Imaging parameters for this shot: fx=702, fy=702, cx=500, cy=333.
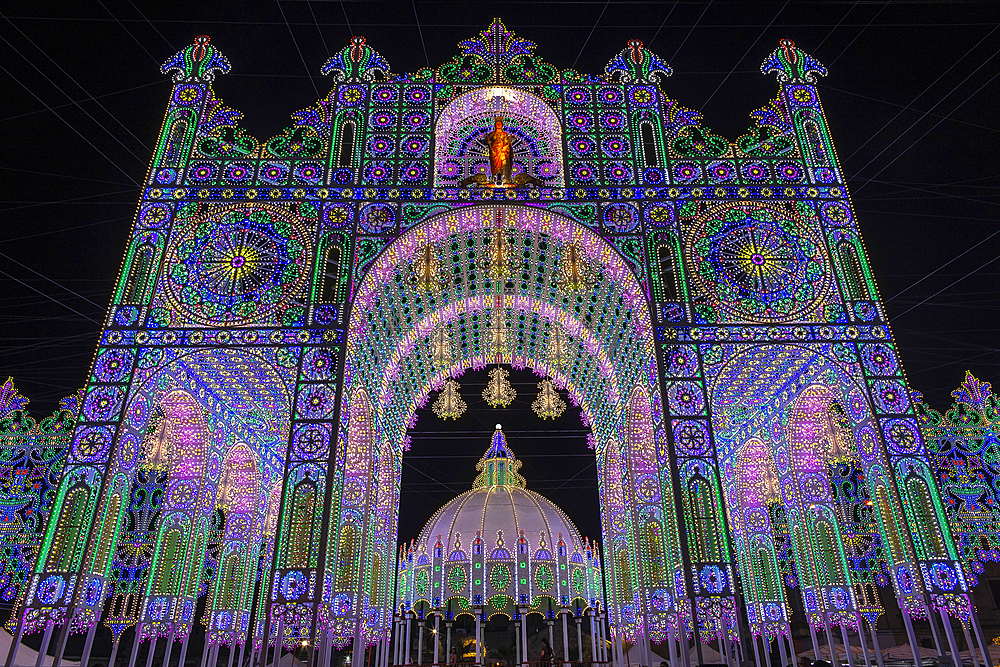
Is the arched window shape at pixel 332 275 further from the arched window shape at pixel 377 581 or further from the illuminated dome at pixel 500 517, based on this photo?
the illuminated dome at pixel 500 517

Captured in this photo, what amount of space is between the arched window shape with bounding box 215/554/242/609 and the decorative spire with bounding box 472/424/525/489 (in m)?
12.8

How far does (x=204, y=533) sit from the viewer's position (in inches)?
671

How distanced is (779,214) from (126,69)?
15.3 metres

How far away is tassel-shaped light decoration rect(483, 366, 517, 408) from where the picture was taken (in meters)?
22.9

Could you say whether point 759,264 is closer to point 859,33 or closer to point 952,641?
point 859,33

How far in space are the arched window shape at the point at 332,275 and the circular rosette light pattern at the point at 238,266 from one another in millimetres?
677

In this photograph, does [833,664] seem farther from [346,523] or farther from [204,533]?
Answer: [204,533]

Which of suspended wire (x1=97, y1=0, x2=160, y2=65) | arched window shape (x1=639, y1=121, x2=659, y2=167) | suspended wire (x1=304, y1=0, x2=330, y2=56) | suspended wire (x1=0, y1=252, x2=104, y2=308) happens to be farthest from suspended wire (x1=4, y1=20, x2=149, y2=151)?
arched window shape (x1=639, y1=121, x2=659, y2=167)

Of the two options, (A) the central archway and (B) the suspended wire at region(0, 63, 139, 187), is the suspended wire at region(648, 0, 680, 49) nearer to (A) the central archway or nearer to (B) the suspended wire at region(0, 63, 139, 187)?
(A) the central archway

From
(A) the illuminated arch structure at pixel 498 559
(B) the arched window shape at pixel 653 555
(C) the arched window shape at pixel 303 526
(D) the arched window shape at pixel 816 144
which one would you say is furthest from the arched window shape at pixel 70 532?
(A) the illuminated arch structure at pixel 498 559

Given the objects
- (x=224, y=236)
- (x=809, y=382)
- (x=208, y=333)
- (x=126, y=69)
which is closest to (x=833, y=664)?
(x=809, y=382)

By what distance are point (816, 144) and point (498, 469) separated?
62.6 ft

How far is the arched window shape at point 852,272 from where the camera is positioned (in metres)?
13.7

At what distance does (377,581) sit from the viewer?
745 inches
